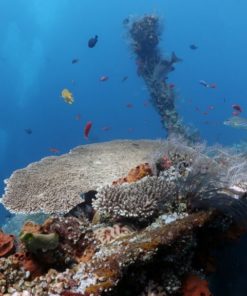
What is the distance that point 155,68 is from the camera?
600 inches

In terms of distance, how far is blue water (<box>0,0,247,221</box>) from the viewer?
3880 inches

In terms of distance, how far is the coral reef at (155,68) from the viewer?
14.9 metres

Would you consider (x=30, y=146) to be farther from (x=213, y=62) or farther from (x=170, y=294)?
(x=170, y=294)

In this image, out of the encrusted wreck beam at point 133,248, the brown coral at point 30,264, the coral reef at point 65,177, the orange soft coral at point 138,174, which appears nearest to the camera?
the encrusted wreck beam at point 133,248

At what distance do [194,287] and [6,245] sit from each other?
199cm

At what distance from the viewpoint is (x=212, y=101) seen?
367 ft

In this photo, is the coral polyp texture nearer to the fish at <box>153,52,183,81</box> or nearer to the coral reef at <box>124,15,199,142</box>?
the coral reef at <box>124,15,199,142</box>

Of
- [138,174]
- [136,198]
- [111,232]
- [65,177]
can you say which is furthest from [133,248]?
[65,177]

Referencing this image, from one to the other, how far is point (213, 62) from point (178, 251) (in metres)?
131

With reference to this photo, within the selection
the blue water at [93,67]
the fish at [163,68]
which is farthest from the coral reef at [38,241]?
the blue water at [93,67]

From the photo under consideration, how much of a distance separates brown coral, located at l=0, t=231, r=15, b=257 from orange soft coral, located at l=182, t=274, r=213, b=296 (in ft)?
5.99

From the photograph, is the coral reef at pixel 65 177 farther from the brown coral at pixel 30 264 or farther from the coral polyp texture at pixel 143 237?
the brown coral at pixel 30 264

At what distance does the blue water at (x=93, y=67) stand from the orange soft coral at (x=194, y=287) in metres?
79.3

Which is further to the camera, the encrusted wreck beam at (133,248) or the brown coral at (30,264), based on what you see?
the brown coral at (30,264)
